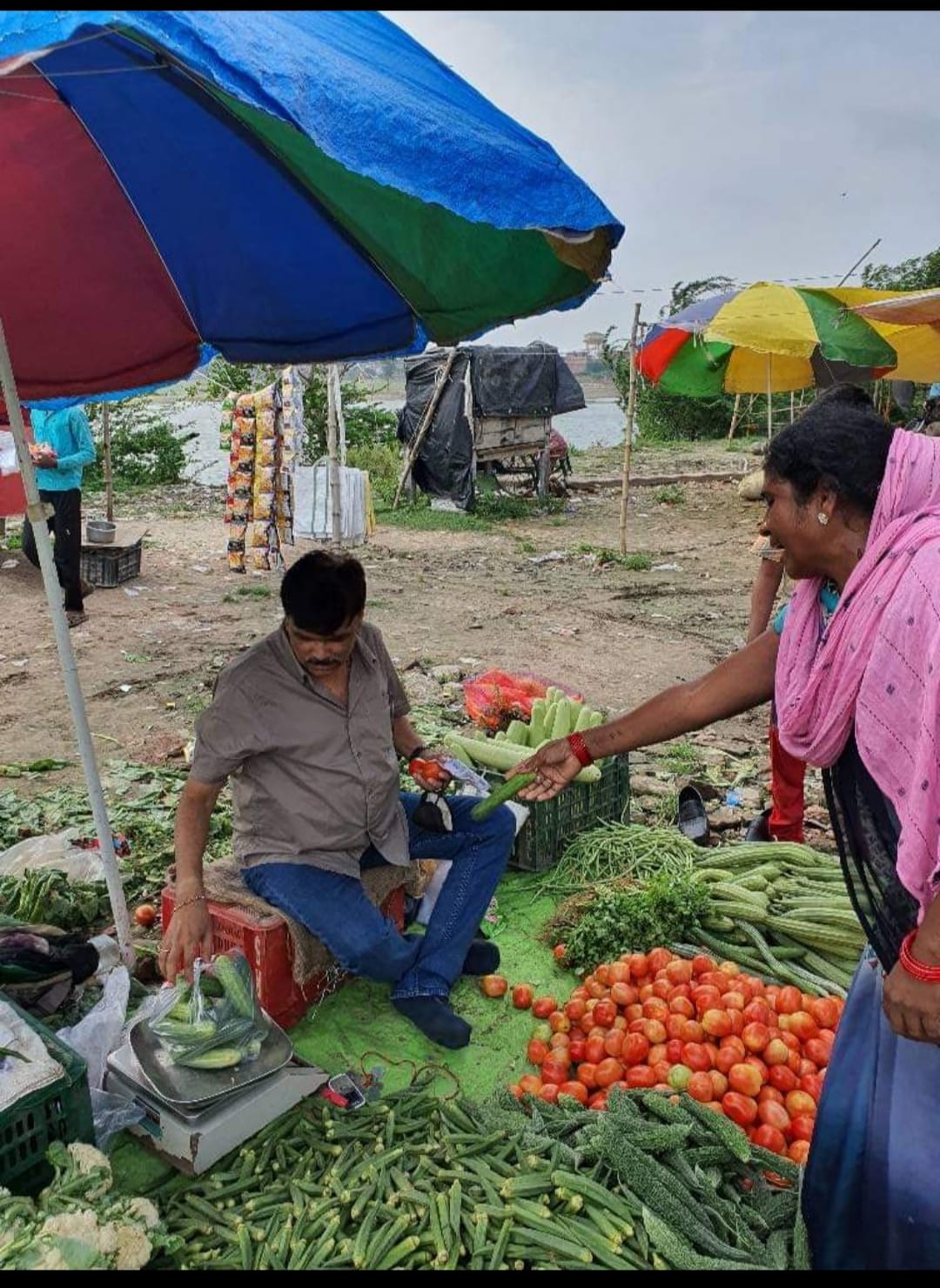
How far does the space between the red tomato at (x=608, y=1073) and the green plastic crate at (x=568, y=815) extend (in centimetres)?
139

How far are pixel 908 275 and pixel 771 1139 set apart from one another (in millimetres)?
28589

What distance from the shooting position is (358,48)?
2.05m

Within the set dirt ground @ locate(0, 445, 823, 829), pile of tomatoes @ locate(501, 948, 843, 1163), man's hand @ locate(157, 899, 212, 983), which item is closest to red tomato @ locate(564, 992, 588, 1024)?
pile of tomatoes @ locate(501, 948, 843, 1163)

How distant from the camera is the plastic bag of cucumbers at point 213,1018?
2625mm

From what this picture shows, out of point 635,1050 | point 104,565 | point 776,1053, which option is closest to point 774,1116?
point 776,1053

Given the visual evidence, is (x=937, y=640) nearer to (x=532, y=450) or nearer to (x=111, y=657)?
(x=111, y=657)

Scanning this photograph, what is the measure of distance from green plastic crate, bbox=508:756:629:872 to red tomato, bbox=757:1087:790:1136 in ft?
5.54

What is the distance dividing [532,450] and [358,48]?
16.3m

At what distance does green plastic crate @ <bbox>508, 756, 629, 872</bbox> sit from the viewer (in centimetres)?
434

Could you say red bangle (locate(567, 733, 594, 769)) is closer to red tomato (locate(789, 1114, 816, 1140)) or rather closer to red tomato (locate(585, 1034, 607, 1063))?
red tomato (locate(585, 1034, 607, 1063))

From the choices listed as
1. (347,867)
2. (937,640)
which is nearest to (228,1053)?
(347,867)

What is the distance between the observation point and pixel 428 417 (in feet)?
55.6

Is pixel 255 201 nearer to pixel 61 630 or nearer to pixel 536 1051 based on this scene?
pixel 61 630

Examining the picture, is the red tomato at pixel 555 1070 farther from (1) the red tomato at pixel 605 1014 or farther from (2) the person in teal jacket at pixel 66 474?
(2) the person in teal jacket at pixel 66 474
